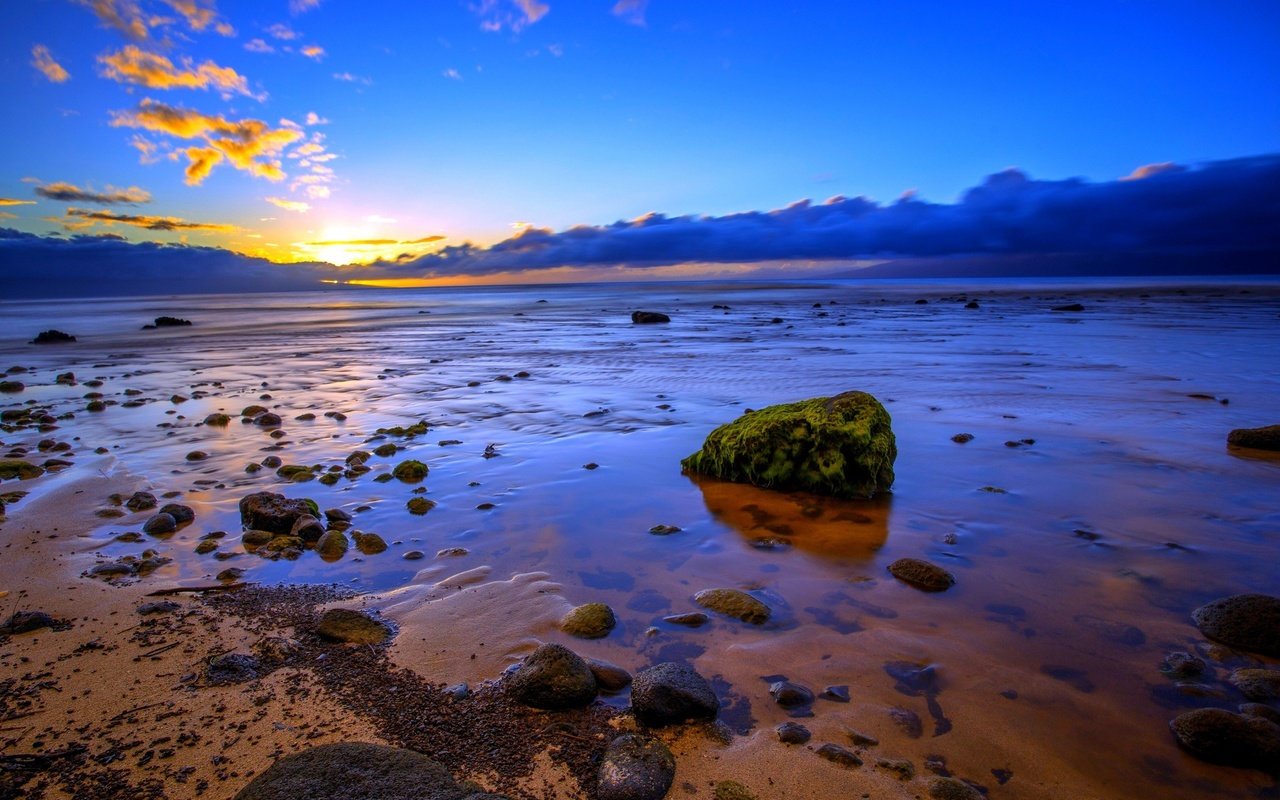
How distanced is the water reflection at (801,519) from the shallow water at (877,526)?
3cm

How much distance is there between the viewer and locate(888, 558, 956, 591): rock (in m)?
3.76

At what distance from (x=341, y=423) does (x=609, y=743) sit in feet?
23.4

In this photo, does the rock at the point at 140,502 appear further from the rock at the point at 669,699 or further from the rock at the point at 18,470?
the rock at the point at 669,699

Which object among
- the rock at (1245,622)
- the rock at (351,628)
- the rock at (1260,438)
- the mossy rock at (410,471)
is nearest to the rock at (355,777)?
the rock at (351,628)

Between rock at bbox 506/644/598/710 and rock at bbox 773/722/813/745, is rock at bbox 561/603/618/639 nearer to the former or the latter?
rock at bbox 506/644/598/710

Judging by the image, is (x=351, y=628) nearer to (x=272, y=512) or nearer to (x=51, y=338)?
(x=272, y=512)

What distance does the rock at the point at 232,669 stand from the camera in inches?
114

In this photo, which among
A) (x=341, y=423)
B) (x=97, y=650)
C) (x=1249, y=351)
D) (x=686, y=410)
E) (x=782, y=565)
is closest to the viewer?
(x=97, y=650)

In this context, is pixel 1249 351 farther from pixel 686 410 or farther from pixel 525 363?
pixel 525 363

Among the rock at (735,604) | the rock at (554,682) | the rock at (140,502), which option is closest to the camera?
the rock at (554,682)

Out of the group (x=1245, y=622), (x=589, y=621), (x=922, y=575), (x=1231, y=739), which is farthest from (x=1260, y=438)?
(x=589, y=621)

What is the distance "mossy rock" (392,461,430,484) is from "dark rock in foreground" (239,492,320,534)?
3.52ft

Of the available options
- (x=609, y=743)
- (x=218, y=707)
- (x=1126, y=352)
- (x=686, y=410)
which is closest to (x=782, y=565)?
(x=609, y=743)

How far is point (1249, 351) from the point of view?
15.4 metres
